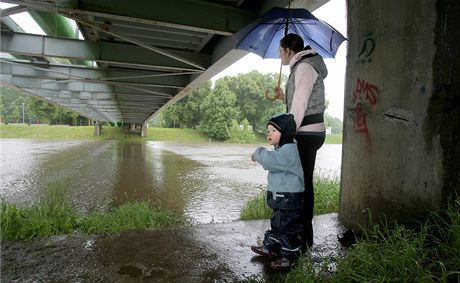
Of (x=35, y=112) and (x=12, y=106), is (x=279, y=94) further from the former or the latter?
(x=12, y=106)

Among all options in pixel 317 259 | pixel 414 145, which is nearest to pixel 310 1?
pixel 414 145

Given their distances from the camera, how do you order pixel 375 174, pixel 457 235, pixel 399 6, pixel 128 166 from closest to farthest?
pixel 457 235
pixel 399 6
pixel 375 174
pixel 128 166

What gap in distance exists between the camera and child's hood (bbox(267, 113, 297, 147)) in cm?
243

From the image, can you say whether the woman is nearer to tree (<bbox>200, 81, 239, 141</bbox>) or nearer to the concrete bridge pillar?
the concrete bridge pillar

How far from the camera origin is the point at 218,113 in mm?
43531

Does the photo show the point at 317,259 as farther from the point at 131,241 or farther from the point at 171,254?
the point at 131,241

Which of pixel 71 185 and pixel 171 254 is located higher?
pixel 171 254

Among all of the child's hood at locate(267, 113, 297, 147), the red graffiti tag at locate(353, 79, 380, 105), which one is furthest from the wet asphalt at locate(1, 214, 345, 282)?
the red graffiti tag at locate(353, 79, 380, 105)

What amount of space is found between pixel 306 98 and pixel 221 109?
138 feet

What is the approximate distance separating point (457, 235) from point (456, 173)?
552 millimetres

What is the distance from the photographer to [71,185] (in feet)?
31.5

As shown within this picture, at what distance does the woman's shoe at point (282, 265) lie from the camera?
8.04 ft

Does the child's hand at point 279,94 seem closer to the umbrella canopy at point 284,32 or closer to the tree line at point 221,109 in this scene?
the umbrella canopy at point 284,32

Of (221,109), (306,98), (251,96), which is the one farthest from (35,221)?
(251,96)
